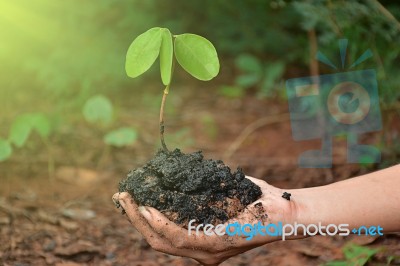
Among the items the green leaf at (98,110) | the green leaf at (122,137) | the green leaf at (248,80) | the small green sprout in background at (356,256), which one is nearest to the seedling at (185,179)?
the small green sprout in background at (356,256)

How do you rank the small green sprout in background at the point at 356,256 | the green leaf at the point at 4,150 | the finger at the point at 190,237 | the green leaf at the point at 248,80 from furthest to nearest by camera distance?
the green leaf at the point at 248,80 → the green leaf at the point at 4,150 → the small green sprout in background at the point at 356,256 → the finger at the point at 190,237

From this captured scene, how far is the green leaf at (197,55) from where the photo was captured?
1.50m

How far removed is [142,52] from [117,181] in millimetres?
1377

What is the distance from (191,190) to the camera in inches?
58.2

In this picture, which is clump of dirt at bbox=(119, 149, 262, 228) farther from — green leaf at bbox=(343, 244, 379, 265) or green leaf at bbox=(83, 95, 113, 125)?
green leaf at bbox=(83, 95, 113, 125)

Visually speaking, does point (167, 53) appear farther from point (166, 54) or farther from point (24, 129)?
point (24, 129)

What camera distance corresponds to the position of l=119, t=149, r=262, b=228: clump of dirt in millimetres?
1447

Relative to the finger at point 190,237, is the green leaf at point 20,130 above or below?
above

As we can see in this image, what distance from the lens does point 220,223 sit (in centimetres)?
143

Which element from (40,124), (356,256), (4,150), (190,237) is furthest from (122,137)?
(190,237)

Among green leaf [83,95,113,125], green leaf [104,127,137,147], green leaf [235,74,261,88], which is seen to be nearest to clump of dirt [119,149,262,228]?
green leaf [104,127,137,147]

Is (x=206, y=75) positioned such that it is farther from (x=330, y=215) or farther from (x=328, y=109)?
(x=328, y=109)

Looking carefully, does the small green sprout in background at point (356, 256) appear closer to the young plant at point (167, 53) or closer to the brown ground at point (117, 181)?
the brown ground at point (117, 181)

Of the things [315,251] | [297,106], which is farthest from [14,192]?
[297,106]
